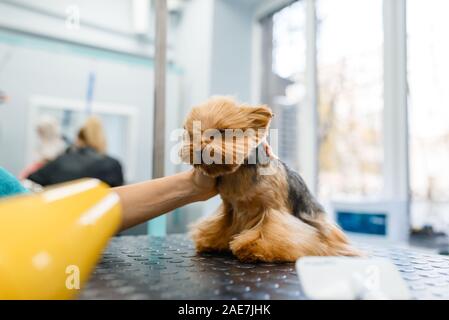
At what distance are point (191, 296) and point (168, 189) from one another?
0.34 m

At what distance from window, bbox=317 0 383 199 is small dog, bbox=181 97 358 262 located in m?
1.10

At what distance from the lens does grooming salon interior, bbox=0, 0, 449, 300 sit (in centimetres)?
51

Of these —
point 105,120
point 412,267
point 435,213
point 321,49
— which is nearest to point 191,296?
point 412,267

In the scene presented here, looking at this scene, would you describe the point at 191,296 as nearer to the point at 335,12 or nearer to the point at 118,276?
the point at 118,276

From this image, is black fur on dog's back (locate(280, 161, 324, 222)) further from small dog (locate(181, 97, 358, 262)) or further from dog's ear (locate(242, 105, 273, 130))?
dog's ear (locate(242, 105, 273, 130))

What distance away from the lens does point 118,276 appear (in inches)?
23.9

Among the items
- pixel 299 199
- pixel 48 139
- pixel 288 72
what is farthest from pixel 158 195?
pixel 48 139

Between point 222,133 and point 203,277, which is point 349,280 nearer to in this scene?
point 203,277

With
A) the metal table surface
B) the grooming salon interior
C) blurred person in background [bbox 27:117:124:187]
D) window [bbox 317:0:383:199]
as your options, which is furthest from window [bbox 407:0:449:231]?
blurred person in background [bbox 27:117:124:187]

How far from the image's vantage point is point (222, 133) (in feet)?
2.51

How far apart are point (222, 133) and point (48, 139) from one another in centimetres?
210

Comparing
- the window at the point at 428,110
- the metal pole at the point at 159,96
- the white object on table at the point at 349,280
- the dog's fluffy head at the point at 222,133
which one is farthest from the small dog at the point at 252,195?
the window at the point at 428,110

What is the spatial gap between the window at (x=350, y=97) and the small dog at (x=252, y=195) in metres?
1.10
